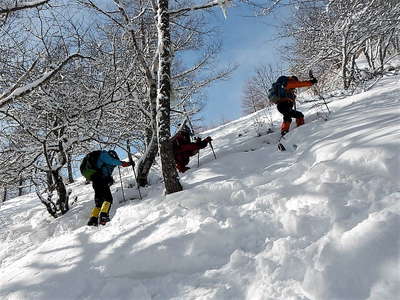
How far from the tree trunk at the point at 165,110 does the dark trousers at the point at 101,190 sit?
1.27 m

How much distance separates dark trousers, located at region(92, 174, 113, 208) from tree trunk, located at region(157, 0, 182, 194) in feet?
4.17

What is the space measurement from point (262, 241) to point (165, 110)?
338 cm

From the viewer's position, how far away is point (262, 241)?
329 centimetres

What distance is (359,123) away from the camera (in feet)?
17.5

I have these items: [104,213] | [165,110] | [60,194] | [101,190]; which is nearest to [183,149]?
[165,110]

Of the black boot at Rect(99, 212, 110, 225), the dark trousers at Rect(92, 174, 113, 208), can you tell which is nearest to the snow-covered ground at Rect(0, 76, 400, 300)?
the black boot at Rect(99, 212, 110, 225)

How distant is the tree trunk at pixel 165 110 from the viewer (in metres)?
5.67

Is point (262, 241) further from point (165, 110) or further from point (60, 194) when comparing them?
point (60, 194)

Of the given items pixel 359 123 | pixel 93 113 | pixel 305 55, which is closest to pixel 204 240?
pixel 359 123

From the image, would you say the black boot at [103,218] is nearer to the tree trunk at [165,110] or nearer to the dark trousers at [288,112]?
the tree trunk at [165,110]

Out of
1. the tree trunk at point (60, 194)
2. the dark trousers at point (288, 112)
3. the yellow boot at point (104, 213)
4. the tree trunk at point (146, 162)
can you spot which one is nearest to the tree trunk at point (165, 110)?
the yellow boot at point (104, 213)

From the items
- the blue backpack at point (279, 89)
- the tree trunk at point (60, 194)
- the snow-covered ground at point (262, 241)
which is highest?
the blue backpack at point (279, 89)

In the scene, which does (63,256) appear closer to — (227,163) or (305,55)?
(227,163)

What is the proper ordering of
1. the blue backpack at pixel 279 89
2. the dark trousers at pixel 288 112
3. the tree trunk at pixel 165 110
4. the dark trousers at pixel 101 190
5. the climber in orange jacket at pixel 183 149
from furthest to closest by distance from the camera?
1. the climber in orange jacket at pixel 183 149
2. the blue backpack at pixel 279 89
3. the dark trousers at pixel 288 112
4. the dark trousers at pixel 101 190
5. the tree trunk at pixel 165 110
